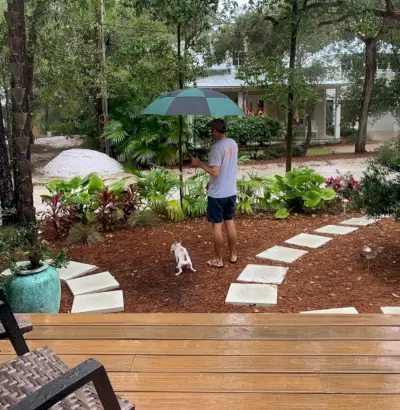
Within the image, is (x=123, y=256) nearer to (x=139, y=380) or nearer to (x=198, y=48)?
Result: (x=139, y=380)

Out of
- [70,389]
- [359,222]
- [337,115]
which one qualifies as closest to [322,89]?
[337,115]

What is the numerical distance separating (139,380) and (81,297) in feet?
6.37

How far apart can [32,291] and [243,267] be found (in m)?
2.03

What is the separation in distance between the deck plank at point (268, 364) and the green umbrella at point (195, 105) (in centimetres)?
265

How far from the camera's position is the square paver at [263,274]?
3973 millimetres

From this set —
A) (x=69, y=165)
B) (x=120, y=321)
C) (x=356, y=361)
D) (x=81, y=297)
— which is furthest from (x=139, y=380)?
(x=69, y=165)

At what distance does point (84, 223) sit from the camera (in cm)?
553

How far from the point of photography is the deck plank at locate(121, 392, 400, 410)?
1710 mm

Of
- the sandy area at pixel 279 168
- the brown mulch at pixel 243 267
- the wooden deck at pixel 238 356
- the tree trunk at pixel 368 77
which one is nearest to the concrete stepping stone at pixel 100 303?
the brown mulch at pixel 243 267

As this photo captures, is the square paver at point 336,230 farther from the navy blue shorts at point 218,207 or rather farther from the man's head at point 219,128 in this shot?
the man's head at point 219,128

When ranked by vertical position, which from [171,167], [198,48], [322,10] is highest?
[322,10]

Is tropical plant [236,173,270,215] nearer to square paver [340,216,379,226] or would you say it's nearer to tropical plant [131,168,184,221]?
tropical plant [131,168,184,221]

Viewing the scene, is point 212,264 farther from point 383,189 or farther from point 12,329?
point 12,329

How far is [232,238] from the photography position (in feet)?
14.3
